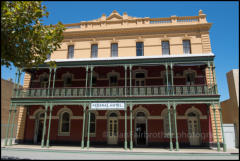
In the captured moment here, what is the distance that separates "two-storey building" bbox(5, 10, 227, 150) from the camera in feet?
43.8

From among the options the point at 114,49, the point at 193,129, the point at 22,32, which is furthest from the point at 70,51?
the point at 193,129

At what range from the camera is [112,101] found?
43.8ft

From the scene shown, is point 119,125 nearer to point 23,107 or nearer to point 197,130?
point 197,130

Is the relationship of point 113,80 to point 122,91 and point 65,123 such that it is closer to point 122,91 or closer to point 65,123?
point 122,91

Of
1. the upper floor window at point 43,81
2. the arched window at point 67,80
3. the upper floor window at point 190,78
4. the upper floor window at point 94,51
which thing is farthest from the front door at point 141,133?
the upper floor window at point 43,81

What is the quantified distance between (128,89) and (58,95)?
5.59m

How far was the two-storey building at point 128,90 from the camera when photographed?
13.4 metres

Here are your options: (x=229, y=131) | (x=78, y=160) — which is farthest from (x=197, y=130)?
(x=78, y=160)

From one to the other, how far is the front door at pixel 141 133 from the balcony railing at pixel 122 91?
3.01m

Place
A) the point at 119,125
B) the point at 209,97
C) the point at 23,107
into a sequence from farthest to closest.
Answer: the point at 23,107 → the point at 119,125 → the point at 209,97

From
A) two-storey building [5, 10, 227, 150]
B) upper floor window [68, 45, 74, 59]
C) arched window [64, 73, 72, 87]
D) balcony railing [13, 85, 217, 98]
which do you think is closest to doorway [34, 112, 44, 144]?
two-storey building [5, 10, 227, 150]

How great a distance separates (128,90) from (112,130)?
3788 millimetres

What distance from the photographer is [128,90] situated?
14.2 meters

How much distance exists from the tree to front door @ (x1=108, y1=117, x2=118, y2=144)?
828cm
